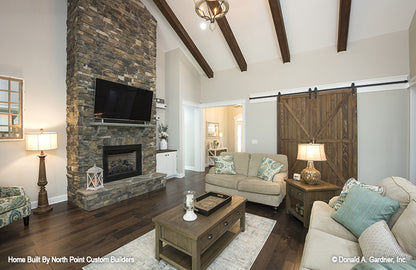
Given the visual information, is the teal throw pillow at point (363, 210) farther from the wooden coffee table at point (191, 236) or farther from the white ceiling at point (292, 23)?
the white ceiling at point (292, 23)

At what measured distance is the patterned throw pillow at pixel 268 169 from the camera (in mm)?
3498

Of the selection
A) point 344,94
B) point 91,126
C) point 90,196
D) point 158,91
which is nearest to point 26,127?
point 91,126

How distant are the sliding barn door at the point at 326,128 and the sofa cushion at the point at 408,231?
10.6 feet

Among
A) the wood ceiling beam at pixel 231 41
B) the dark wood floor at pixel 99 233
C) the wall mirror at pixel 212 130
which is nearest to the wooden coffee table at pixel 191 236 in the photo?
the dark wood floor at pixel 99 233

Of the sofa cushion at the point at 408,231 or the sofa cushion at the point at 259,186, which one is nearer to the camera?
the sofa cushion at the point at 408,231

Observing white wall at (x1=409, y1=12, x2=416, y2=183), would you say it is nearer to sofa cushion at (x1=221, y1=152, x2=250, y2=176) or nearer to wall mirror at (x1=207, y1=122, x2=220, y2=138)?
sofa cushion at (x1=221, y1=152, x2=250, y2=176)

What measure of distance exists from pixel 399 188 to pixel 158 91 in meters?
5.69

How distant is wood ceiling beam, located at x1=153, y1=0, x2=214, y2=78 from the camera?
184 inches

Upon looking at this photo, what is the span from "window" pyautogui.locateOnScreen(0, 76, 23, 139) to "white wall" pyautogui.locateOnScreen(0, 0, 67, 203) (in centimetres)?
8

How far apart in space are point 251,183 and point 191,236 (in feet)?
6.47

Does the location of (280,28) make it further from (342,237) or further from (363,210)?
(342,237)

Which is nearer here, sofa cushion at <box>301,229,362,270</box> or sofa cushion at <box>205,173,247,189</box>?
sofa cushion at <box>301,229,362,270</box>

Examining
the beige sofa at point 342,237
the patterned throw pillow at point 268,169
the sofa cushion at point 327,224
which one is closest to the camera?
the beige sofa at point 342,237

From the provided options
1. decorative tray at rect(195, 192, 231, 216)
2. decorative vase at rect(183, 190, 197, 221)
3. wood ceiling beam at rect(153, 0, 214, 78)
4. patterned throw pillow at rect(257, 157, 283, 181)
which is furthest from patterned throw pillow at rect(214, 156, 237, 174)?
wood ceiling beam at rect(153, 0, 214, 78)
